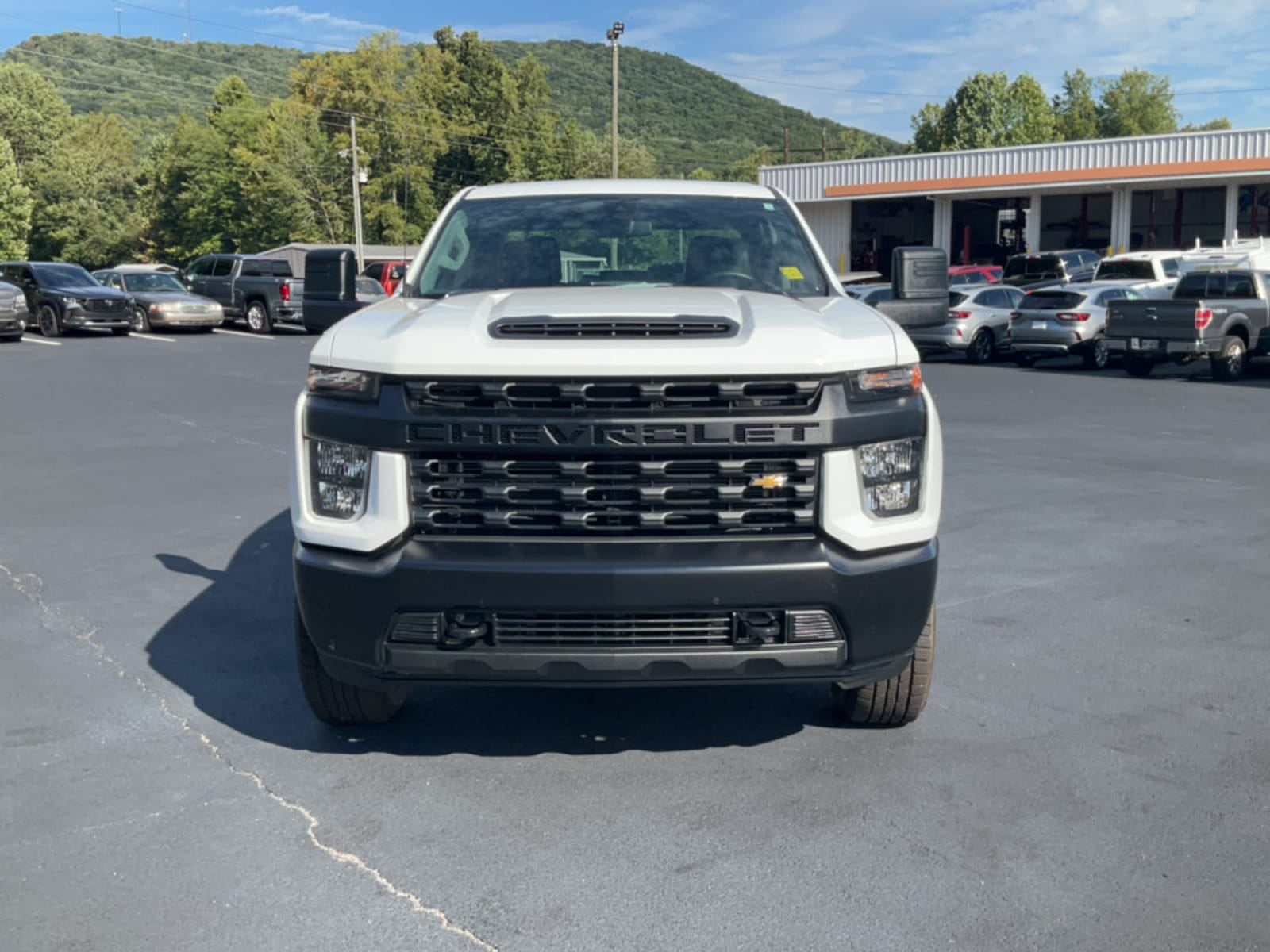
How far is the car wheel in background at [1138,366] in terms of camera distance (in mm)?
21234

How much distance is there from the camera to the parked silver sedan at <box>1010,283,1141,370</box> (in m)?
23.1

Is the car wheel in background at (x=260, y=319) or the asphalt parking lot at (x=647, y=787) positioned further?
the car wheel in background at (x=260, y=319)

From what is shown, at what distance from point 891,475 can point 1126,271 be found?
2518cm

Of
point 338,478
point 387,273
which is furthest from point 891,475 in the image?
point 387,273

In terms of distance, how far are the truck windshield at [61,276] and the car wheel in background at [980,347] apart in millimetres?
20106

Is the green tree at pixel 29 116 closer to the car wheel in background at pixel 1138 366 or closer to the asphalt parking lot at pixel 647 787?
the car wheel in background at pixel 1138 366

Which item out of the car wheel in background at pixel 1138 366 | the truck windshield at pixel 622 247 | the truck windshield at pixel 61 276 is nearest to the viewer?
the truck windshield at pixel 622 247

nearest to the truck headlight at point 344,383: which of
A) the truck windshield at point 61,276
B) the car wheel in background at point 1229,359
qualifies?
the car wheel in background at point 1229,359

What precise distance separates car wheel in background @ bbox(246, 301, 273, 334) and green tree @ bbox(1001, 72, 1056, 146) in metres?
89.0

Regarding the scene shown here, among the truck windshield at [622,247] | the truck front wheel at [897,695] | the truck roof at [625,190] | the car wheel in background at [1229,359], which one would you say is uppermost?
the truck roof at [625,190]

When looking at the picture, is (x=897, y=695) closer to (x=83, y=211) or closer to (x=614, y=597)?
(x=614, y=597)

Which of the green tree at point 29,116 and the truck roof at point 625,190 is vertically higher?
the green tree at point 29,116

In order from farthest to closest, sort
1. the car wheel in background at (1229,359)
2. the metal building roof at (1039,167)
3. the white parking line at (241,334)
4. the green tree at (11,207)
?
the green tree at (11,207)
the metal building roof at (1039,167)
the white parking line at (241,334)
the car wheel in background at (1229,359)

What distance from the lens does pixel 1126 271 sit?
2700cm
